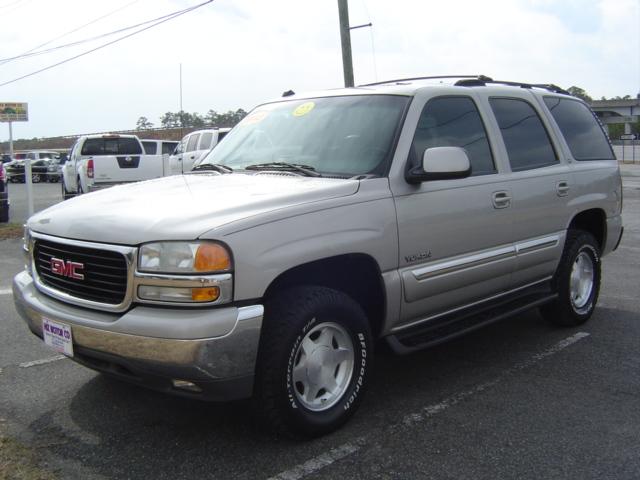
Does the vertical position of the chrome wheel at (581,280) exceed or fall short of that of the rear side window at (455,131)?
it falls short

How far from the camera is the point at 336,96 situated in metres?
4.42

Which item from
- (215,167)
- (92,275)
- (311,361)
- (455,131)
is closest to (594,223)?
(455,131)

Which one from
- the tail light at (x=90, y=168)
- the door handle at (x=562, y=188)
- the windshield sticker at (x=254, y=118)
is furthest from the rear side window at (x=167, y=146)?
the door handle at (x=562, y=188)

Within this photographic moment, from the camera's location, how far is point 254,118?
4.88m

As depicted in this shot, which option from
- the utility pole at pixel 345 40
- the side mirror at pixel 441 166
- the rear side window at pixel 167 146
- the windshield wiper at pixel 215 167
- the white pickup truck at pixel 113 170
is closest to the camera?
the side mirror at pixel 441 166

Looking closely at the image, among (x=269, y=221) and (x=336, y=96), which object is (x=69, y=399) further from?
(x=336, y=96)

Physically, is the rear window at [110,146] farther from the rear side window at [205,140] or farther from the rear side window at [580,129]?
the rear side window at [580,129]

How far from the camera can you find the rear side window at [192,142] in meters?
18.5

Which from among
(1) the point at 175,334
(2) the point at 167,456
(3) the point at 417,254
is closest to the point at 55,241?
(1) the point at 175,334

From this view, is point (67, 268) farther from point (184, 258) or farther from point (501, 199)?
point (501, 199)

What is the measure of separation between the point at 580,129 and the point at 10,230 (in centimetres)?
1029

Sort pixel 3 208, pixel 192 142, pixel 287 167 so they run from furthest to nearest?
pixel 192 142 → pixel 3 208 → pixel 287 167

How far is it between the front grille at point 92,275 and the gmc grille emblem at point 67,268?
0.02m

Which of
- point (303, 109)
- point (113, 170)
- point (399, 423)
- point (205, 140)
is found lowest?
point (399, 423)
